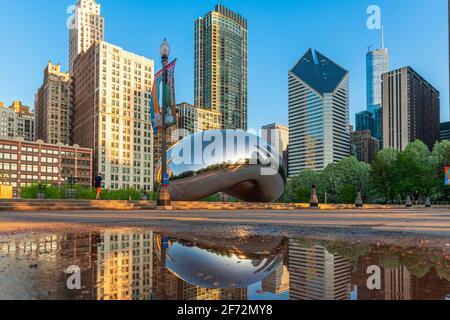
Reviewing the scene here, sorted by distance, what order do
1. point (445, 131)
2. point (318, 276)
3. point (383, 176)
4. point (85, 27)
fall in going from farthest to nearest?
1. point (445, 131)
2. point (85, 27)
3. point (383, 176)
4. point (318, 276)

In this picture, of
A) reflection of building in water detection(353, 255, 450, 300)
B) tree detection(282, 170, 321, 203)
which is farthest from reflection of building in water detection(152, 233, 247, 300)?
tree detection(282, 170, 321, 203)

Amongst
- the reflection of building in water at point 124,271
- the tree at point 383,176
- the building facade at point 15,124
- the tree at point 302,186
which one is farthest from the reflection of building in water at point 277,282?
the building facade at point 15,124

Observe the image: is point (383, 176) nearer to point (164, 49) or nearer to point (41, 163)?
point (164, 49)

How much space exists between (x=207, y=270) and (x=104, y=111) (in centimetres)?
12451

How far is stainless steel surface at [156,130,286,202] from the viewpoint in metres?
22.4

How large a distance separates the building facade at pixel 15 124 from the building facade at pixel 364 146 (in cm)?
15940

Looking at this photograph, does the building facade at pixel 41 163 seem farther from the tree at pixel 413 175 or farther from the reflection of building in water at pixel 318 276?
the reflection of building in water at pixel 318 276

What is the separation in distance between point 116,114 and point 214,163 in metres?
108

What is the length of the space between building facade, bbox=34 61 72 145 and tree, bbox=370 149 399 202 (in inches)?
4570

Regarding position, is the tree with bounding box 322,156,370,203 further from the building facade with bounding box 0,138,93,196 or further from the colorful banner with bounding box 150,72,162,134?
the building facade with bounding box 0,138,93,196

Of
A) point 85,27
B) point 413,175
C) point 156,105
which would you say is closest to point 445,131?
point 413,175

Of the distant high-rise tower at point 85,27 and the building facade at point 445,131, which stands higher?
the distant high-rise tower at point 85,27

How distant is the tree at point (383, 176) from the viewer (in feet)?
191

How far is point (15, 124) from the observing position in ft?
519
